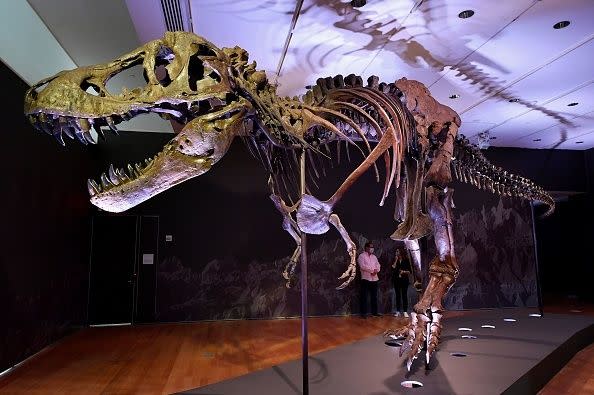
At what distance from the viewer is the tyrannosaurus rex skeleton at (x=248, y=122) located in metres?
2.00

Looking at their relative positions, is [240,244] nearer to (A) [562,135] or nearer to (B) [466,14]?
(B) [466,14]

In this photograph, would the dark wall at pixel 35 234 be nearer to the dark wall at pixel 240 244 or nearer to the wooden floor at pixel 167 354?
the wooden floor at pixel 167 354

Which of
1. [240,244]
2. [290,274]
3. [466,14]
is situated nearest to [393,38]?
[466,14]

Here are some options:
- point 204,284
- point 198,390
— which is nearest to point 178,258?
point 204,284

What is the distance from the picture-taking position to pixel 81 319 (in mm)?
7441

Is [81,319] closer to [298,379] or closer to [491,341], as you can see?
[298,379]

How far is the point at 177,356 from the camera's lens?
5.43 m

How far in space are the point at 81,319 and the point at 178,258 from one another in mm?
1998

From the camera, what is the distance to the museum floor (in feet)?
13.9

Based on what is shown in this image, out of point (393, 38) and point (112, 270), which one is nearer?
point (393, 38)

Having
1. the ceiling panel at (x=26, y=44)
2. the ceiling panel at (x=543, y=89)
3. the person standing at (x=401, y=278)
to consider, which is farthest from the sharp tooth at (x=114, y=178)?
the person standing at (x=401, y=278)

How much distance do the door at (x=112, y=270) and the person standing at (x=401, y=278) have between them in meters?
5.38

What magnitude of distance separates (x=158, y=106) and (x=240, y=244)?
6.56 metres

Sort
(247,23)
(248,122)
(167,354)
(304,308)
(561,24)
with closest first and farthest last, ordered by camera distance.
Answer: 1. (304,308)
2. (248,122)
3. (247,23)
4. (561,24)
5. (167,354)
